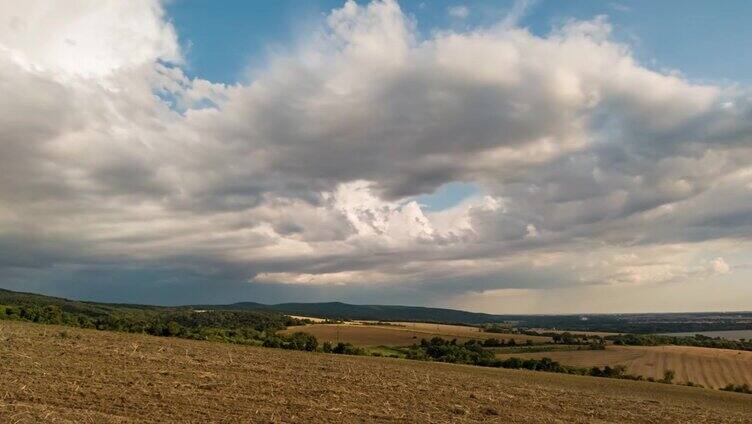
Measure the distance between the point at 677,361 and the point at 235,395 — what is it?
96743 mm

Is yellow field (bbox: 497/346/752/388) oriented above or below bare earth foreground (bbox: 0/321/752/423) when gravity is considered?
below

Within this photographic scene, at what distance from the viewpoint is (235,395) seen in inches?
942

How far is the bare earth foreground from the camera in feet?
64.5

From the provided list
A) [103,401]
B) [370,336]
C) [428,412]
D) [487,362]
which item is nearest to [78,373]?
[103,401]

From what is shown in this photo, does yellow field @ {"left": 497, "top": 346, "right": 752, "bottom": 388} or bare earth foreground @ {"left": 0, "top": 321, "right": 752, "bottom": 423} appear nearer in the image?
bare earth foreground @ {"left": 0, "top": 321, "right": 752, "bottom": 423}

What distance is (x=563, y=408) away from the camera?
29250 millimetres

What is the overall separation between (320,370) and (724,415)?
25761 millimetres

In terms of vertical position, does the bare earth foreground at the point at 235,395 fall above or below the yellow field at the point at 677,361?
above

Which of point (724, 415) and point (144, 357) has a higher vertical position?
point (144, 357)

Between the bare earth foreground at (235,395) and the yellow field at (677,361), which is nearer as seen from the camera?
the bare earth foreground at (235,395)

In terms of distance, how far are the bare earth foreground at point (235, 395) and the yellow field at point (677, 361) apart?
53.8m

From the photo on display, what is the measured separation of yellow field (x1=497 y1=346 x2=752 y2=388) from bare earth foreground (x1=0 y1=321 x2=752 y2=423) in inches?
2118

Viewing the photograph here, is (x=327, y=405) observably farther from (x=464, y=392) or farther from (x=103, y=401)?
(x=464, y=392)

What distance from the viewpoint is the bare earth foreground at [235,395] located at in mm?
19656
